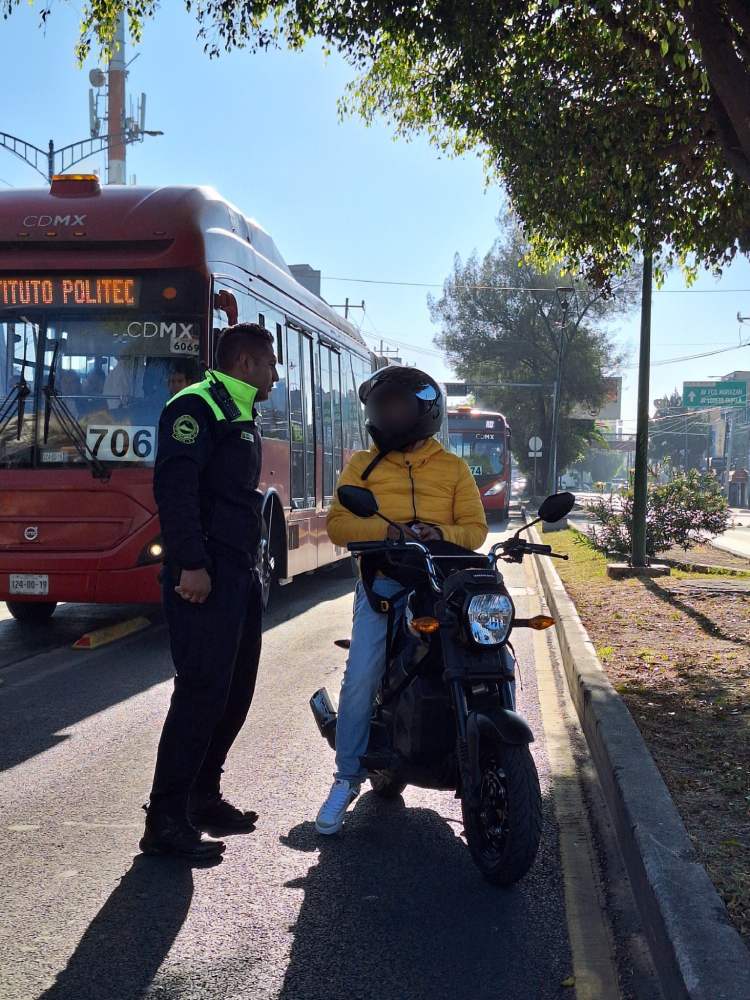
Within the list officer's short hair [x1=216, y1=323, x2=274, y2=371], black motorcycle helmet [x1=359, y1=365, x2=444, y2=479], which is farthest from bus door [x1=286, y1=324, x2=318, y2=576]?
officer's short hair [x1=216, y1=323, x2=274, y2=371]

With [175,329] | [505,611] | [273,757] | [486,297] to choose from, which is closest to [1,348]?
[175,329]

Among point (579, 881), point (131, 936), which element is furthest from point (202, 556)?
point (579, 881)

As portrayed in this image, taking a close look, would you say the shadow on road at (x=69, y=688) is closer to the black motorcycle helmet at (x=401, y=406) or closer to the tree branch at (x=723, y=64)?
the black motorcycle helmet at (x=401, y=406)

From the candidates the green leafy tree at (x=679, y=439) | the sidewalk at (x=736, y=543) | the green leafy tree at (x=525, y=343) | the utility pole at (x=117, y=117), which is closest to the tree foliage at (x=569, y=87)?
the sidewalk at (x=736, y=543)

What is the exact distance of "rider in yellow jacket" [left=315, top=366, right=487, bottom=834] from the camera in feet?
15.0

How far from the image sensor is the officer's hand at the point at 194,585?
417 centimetres

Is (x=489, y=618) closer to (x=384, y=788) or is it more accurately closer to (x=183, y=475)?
(x=183, y=475)

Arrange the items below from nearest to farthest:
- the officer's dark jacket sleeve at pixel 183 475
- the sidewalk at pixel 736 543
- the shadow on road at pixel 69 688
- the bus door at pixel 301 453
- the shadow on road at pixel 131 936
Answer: the shadow on road at pixel 131 936 < the officer's dark jacket sleeve at pixel 183 475 < the shadow on road at pixel 69 688 < the bus door at pixel 301 453 < the sidewalk at pixel 736 543

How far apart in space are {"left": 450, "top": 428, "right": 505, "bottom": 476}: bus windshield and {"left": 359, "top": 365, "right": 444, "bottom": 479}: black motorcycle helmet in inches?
1209

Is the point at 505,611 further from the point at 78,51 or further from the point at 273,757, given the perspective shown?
the point at 78,51

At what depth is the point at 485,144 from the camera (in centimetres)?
1150

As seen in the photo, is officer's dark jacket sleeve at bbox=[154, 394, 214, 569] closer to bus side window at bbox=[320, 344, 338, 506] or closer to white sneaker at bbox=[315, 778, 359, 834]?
white sneaker at bbox=[315, 778, 359, 834]

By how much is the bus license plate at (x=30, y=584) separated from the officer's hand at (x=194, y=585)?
491 cm

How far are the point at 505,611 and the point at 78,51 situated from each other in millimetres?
7375
